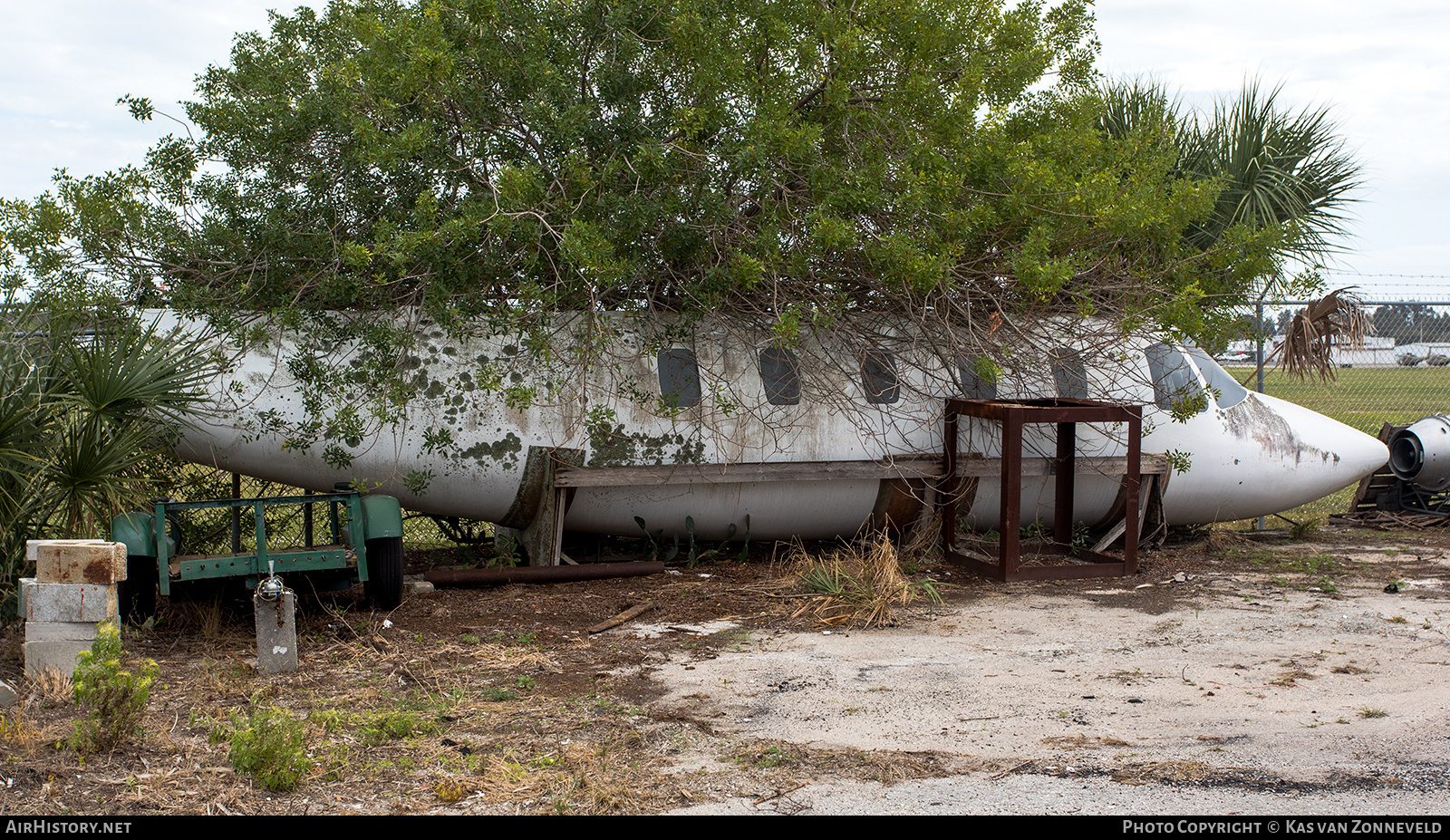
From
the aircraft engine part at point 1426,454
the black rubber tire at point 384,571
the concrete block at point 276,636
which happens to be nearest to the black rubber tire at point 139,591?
the concrete block at point 276,636

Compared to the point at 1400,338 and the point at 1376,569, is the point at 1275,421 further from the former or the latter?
the point at 1400,338

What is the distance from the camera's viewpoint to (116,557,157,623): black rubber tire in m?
7.38

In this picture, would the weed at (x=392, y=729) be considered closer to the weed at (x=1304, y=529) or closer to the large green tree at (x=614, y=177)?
the large green tree at (x=614, y=177)

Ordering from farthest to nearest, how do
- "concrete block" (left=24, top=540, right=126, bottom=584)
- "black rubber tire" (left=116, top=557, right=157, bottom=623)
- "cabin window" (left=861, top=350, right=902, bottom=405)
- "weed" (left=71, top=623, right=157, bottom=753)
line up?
"cabin window" (left=861, top=350, right=902, bottom=405) → "black rubber tire" (left=116, top=557, right=157, bottom=623) → "concrete block" (left=24, top=540, right=126, bottom=584) → "weed" (left=71, top=623, right=157, bottom=753)

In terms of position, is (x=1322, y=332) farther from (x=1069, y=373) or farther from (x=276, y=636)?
(x=276, y=636)

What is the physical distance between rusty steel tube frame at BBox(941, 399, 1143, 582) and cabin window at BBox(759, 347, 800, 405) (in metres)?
1.58

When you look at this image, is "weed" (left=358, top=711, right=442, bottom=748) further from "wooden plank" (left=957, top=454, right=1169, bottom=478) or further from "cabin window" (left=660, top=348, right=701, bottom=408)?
"wooden plank" (left=957, top=454, right=1169, bottom=478)

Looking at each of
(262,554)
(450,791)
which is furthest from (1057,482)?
(450,791)

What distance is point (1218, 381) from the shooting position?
11.4 m

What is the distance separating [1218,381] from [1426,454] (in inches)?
163

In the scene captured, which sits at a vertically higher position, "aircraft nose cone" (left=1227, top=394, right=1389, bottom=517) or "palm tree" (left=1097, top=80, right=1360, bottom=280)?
"palm tree" (left=1097, top=80, right=1360, bottom=280)

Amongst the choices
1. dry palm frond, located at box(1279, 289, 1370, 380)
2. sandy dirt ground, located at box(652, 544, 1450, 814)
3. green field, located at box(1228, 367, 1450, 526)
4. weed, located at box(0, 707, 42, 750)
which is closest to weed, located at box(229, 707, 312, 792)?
weed, located at box(0, 707, 42, 750)

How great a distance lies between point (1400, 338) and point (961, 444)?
849 centimetres
